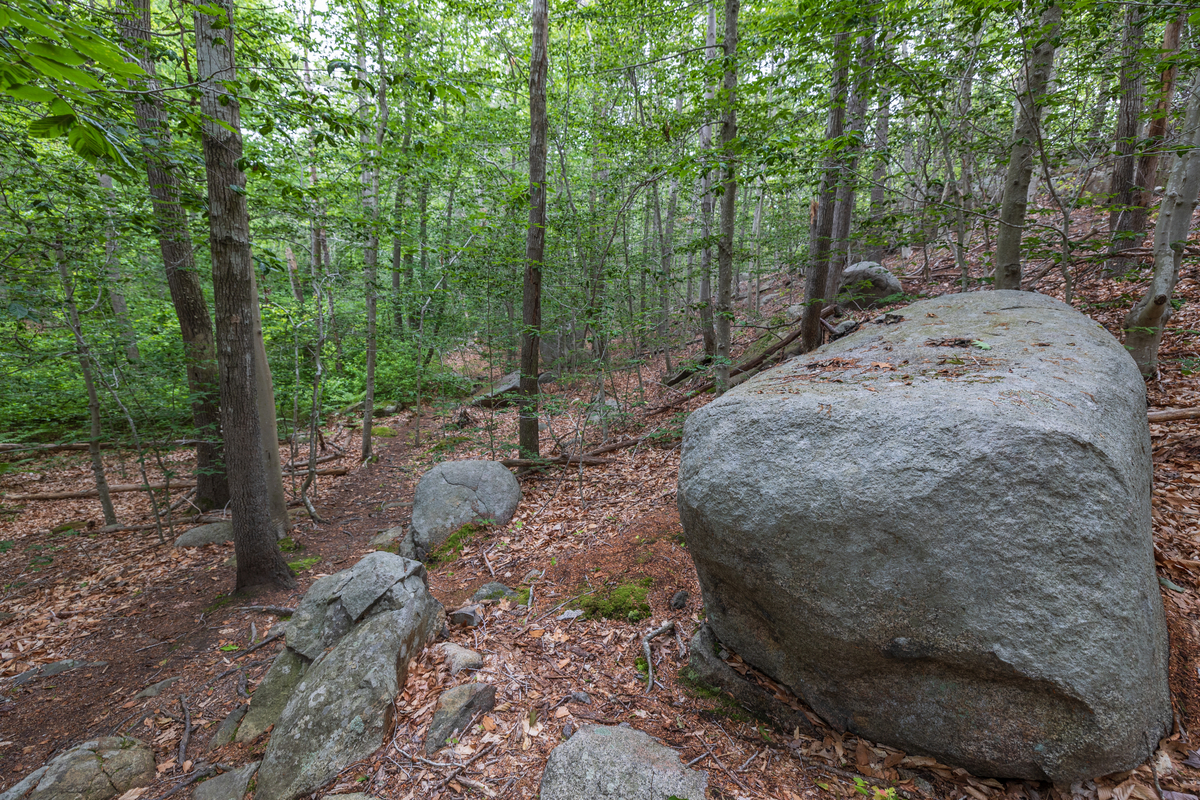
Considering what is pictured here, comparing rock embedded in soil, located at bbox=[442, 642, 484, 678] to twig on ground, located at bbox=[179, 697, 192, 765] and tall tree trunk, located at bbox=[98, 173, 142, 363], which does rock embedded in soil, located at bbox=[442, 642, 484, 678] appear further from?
tall tree trunk, located at bbox=[98, 173, 142, 363]

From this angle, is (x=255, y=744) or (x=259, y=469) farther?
(x=259, y=469)

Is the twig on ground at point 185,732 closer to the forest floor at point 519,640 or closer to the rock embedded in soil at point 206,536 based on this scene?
the forest floor at point 519,640

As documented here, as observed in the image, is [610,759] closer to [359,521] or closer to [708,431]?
[708,431]

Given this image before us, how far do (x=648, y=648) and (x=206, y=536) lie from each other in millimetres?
7325

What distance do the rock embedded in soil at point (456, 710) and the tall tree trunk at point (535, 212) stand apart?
14.4ft

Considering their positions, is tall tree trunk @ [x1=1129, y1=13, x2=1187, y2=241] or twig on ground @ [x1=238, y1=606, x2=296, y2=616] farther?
tall tree trunk @ [x1=1129, y1=13, x2=1187, y2=241]

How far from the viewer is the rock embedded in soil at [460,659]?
11.2ft

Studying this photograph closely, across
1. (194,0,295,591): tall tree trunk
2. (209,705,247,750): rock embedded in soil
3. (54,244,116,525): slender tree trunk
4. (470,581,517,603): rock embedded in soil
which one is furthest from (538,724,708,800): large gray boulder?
(54,244,116,525): slender tree trunk

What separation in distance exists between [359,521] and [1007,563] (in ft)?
27.1

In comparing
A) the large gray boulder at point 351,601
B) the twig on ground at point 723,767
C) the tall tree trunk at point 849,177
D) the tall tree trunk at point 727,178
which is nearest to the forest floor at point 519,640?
the twig on ground at point 723,767

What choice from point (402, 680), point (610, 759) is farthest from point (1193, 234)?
point (402, 680)

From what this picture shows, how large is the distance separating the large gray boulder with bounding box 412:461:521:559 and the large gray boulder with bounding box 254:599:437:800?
2575mm

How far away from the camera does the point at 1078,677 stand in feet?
5.98

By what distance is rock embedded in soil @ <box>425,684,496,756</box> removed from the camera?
2889mm
